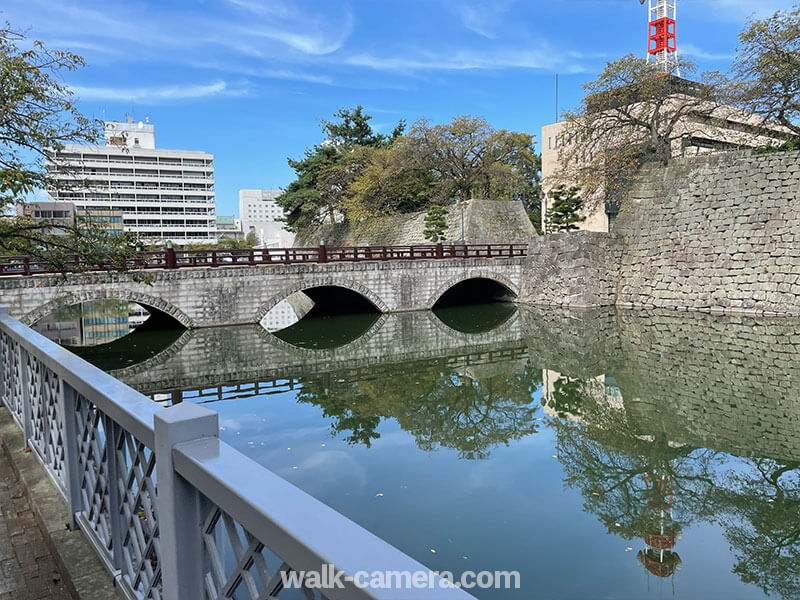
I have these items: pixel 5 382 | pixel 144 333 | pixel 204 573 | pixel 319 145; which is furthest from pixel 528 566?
pixel 319 145

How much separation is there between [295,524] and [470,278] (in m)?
24.9

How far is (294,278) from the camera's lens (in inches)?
842

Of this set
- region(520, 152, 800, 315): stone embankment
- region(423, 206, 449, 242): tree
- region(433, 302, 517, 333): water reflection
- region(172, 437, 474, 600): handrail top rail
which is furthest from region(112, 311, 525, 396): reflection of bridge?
region(172, 437, 474, 600): handrail top rail

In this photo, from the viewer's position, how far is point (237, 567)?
1.49 m

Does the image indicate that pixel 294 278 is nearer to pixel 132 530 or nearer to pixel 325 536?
pixel 132 530

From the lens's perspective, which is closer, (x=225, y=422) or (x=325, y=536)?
(x=325, y=536)

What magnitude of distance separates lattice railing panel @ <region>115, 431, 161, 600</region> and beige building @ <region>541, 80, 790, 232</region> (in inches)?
974

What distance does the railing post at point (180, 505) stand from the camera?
161 cm

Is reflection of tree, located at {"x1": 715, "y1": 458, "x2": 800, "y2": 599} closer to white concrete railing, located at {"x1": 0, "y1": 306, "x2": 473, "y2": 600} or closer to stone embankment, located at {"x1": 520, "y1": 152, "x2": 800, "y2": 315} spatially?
white concrete railing, located at {"x1": 0, "y1": 306, "x2": 473, "y2": 600}

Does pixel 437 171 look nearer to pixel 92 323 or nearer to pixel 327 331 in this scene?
pixel 327 331

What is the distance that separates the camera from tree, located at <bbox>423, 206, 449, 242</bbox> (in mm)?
30016

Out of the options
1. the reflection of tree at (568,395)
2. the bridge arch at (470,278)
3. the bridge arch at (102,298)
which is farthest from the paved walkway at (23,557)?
the bridge arch at (470,278)

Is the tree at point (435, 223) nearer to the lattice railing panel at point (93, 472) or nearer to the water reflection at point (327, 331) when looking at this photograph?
the water reflection at point (327, 331)

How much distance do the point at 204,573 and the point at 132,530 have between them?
912mm
